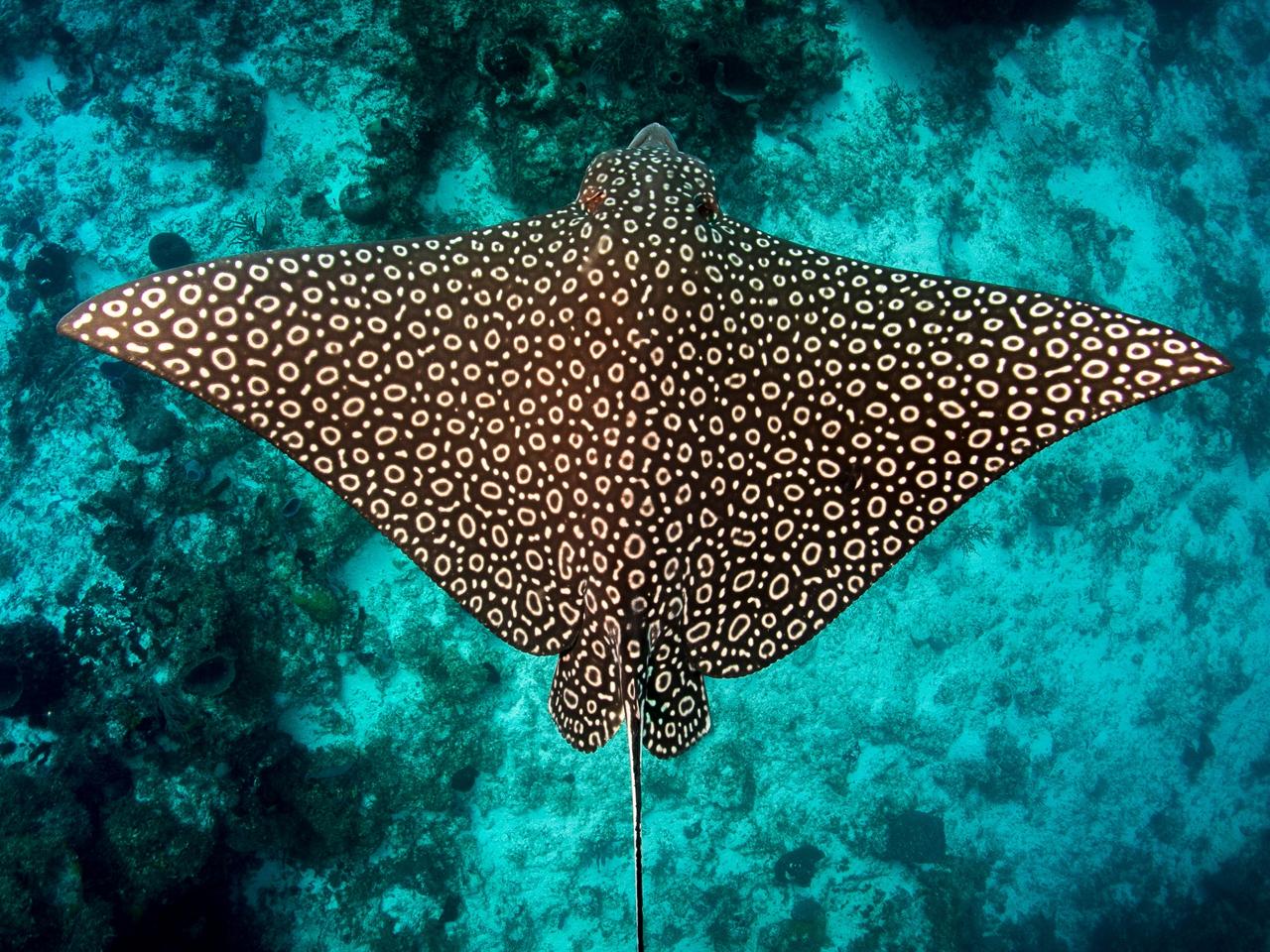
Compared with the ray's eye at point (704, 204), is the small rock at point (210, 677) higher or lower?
lower

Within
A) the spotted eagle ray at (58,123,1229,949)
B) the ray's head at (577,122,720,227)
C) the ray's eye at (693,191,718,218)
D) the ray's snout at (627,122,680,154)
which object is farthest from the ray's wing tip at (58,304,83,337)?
the ray's snout at (627,122,680,154)

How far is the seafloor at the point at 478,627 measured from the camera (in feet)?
23.9

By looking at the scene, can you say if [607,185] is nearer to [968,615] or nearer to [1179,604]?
[968,615]

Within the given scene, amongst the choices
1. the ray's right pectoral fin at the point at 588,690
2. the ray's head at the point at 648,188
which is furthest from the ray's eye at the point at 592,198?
the ray's right pectoral fin at the point at 588,690

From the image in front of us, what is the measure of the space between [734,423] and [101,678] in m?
7.67

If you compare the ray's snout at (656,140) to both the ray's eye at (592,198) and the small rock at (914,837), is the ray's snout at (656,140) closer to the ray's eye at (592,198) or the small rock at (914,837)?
the ray's eye at (592,198)

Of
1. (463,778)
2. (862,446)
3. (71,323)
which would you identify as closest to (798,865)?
(463,778)

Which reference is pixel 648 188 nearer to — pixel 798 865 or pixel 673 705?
pixel 673 705

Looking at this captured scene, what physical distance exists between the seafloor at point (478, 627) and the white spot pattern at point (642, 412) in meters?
4.71

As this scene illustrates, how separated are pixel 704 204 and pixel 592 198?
1.97 ft

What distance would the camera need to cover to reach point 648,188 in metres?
3.63

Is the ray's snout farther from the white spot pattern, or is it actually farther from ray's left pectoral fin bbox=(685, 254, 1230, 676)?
ray's left pectoral fin bbox=(685, 254, 1230, 676)

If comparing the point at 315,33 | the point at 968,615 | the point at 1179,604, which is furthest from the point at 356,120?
the point at 1179,604

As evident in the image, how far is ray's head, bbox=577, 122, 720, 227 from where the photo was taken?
11.5 ft
